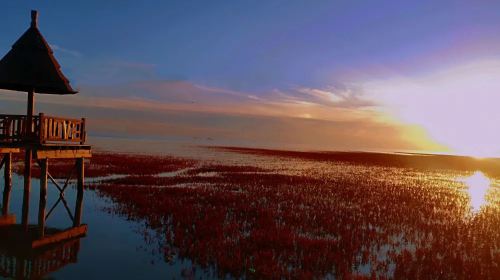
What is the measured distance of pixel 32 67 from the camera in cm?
1639

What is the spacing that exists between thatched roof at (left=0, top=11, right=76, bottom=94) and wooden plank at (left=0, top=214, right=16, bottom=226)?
5.73 m

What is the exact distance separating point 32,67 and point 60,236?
303 inches

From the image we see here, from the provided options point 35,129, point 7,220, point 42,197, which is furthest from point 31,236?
point 35,129

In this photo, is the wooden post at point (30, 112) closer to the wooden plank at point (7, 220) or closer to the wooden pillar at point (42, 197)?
the wooden pillar at point (42, 197)

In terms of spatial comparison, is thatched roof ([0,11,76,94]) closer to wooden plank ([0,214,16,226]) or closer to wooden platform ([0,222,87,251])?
wooden plank ([0,214,16,226])

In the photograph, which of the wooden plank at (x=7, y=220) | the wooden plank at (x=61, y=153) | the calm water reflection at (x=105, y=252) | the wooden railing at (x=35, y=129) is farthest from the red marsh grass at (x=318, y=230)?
the wooden railing at (x=35, y=129)

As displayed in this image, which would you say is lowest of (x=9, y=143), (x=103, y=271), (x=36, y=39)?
(x=103, y=271)

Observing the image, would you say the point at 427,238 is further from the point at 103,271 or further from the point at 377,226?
the point at 103,271

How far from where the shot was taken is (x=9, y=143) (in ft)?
52.1

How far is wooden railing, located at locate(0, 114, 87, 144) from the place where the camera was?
622 inches

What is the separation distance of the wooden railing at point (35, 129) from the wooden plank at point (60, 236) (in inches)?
154

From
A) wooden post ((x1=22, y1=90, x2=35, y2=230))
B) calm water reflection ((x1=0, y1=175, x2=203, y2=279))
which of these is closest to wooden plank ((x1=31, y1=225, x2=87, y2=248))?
calm water reflection ((x1=0, y1=175, x2=203, y2=279))

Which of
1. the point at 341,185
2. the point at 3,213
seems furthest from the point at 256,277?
the point at 341,185

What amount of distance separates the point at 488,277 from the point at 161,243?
35.5ft
